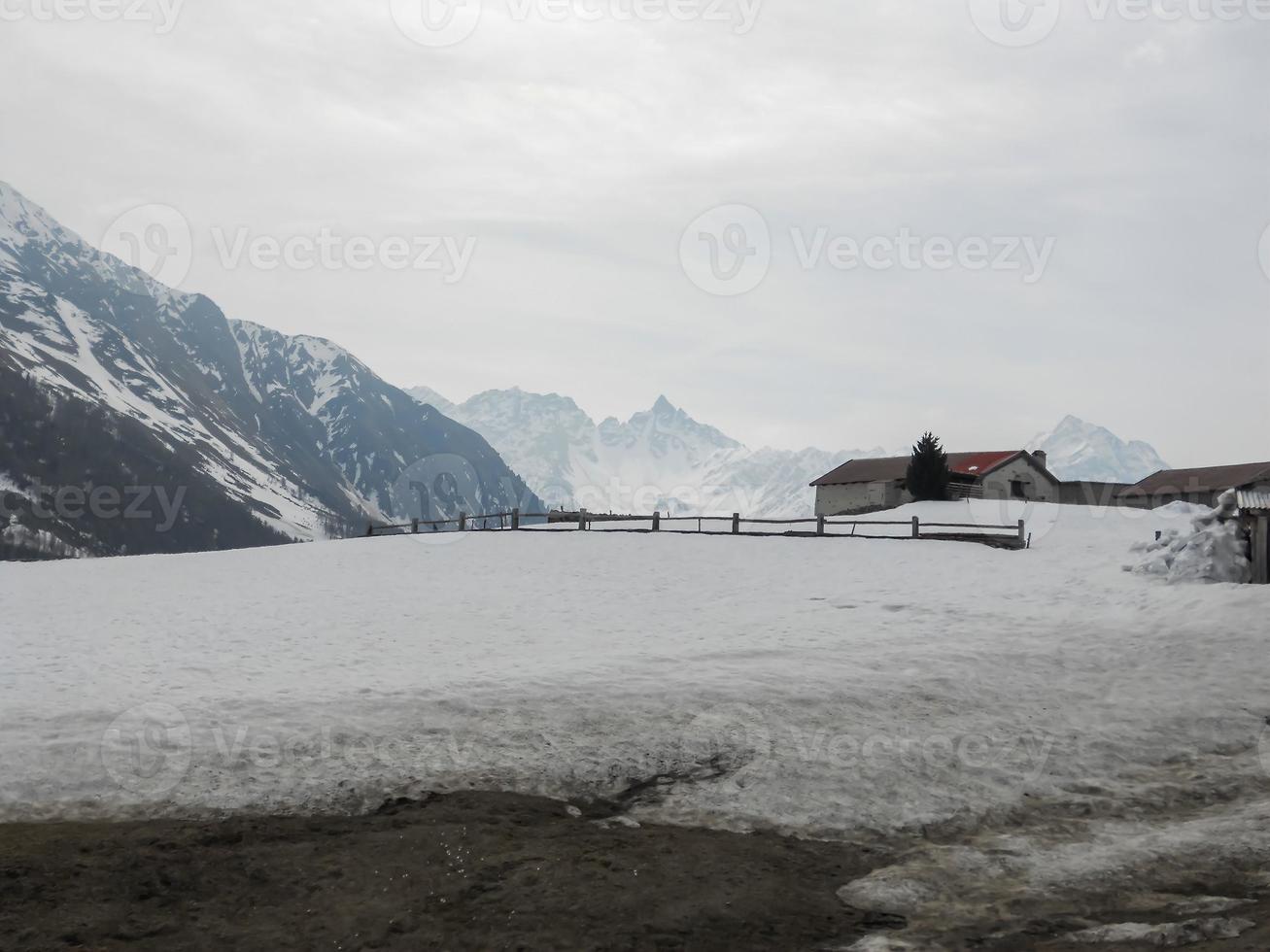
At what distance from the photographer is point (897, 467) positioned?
7506cm

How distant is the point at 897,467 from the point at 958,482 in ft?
17.9

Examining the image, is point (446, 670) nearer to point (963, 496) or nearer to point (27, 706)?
point (27, 706)

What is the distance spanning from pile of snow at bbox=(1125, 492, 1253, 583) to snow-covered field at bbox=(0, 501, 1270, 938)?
0.71 m

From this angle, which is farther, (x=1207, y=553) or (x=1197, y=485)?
(x=1197, y=485)

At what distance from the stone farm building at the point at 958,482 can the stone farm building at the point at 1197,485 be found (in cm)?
677

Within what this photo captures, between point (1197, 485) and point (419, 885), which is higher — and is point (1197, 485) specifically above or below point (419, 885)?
above

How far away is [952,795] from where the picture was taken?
1071 cm

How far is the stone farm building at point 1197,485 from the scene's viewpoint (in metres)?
70.0

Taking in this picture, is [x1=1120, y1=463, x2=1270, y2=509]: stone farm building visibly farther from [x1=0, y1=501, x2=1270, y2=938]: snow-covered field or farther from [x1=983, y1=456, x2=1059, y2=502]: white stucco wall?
[x1=0, y1=501, x2=1270, y2=938]: snow-covered field

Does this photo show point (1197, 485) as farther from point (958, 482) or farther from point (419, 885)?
point (419, 885)

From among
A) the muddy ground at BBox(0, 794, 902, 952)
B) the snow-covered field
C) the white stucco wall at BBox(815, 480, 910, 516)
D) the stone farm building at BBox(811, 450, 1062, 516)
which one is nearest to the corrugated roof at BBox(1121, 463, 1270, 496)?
the stone farm building at BBox(811, 450, 1062, 516)

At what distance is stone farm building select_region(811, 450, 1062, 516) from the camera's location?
234 ft

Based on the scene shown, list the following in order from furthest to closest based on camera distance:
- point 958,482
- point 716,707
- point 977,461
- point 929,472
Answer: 1. point 977,461
2. point 958,482
3. point 929,472
4. point 716,707

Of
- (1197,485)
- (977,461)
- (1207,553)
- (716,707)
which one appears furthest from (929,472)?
(716,707)
